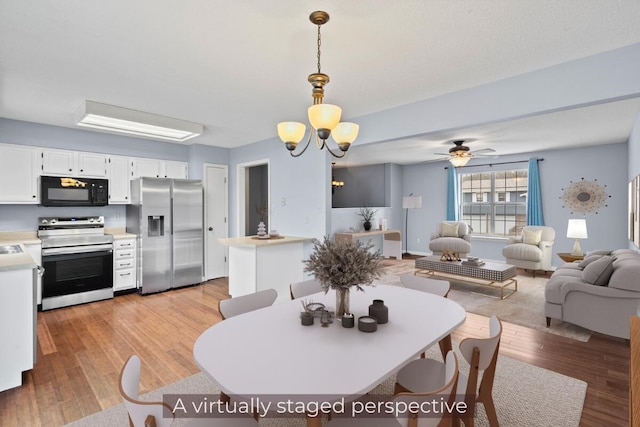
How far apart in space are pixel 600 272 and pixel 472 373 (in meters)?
2.83

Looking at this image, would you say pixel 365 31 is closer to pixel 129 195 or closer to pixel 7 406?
pixel 7 406

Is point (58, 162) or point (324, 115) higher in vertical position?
point (58, 162)

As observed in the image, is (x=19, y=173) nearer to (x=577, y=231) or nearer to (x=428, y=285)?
(x=428, y=285)

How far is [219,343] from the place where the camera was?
146 centimetres

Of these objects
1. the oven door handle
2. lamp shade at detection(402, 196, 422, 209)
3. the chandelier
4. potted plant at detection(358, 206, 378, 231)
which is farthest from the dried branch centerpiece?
lamp shade at detection(402, 196, 422, 209)

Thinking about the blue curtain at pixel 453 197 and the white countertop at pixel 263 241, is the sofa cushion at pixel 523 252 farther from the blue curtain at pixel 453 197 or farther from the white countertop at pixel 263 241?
the white countertop at pixel 263 241

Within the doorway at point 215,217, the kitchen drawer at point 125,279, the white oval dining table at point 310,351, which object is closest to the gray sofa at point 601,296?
the white oval dining table at point 310,351

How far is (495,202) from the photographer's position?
7.68 m

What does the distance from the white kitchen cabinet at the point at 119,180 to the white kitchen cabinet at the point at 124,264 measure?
67cm

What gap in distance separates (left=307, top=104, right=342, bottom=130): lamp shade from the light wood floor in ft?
7.36

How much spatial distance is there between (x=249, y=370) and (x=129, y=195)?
4.76 m

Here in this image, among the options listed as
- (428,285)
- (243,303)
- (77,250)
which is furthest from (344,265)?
(77,250)

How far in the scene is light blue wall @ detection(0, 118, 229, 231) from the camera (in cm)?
417

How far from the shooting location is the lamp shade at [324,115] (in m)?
1.93
